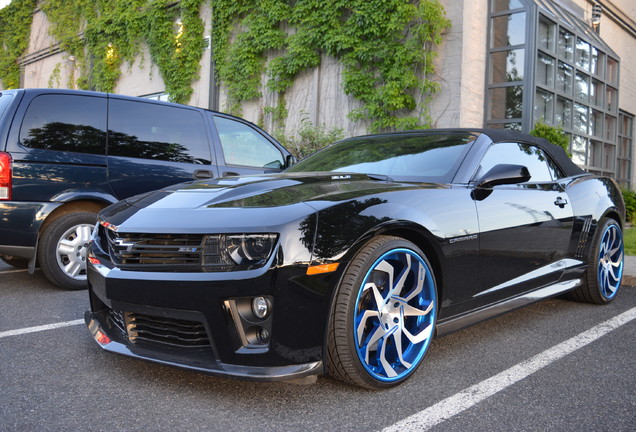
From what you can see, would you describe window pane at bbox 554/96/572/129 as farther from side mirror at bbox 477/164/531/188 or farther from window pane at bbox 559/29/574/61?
side mirror at bbox 477/164/531/188

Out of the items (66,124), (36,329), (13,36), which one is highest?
(13,36)

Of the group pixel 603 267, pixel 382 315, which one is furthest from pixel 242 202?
pixel 603 267

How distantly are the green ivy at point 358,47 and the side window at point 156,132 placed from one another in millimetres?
5759

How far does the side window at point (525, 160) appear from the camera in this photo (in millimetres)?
3680

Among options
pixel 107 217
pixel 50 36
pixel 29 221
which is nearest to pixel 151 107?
pixel 29 221

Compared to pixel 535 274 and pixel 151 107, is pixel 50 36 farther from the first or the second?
pixel 535 274

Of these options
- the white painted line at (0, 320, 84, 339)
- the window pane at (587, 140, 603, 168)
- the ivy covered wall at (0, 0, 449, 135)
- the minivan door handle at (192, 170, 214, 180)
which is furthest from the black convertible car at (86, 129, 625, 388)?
the window pane at (587, 140, 603, 168)

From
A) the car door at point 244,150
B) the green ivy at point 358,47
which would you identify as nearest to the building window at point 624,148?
the green ivy at point 358,47

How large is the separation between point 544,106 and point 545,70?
68 centimetres

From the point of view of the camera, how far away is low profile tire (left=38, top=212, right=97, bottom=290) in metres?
4.66

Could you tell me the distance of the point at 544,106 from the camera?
436 inches

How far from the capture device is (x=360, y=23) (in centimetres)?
1112

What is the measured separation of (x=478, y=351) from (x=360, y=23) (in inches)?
353

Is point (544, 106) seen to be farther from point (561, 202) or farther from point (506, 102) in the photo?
point (561, 202)
